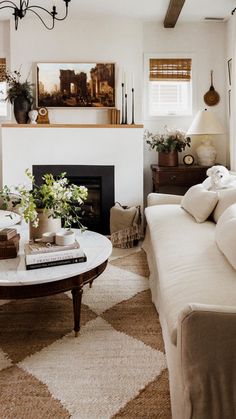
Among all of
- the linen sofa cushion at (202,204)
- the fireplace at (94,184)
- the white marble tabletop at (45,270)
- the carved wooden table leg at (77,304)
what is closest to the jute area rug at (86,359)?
the carved wooden table leg at (77,304)

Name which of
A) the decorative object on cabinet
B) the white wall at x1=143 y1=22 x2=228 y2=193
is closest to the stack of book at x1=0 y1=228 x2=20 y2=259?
the decorative object on cabinet

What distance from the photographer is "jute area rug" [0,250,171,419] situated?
1673 millimetres

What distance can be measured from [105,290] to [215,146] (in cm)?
279

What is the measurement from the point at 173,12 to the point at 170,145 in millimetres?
1387

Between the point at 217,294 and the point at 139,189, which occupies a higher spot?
the point at 139,189

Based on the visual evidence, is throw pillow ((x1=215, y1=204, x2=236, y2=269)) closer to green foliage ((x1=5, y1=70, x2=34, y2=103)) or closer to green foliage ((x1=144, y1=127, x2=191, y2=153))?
green foliage ((x1=144, y1=127, x2=191, y2=153))

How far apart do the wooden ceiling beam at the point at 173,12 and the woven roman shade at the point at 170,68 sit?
0.40m

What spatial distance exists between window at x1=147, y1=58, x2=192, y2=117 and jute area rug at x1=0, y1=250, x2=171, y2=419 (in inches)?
110

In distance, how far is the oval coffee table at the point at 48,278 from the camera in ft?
6.56

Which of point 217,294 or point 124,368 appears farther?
point 124,368

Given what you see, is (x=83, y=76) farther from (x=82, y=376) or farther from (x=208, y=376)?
(x=208, y=376)

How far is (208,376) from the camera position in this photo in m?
1.26

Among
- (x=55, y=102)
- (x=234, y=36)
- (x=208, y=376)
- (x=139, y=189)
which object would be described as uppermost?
(x=234, y=36)

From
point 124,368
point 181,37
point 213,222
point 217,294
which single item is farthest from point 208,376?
point 181,37
